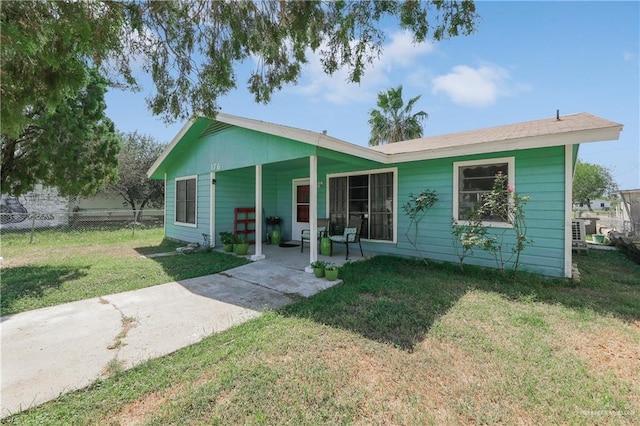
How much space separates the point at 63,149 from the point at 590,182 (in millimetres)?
44817

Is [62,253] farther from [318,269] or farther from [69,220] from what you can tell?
[69,220]

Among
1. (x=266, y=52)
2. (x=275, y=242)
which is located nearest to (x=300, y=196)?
(x=275, y=242)

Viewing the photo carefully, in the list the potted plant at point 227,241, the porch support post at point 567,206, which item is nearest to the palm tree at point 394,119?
the potted plant at point 227,241

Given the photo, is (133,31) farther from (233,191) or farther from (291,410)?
(233,191)

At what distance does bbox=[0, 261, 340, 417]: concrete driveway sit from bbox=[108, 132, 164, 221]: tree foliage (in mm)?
15346

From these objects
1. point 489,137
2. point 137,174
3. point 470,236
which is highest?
point 137,174

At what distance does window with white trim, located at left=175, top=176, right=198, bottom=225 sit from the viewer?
9445 millimetres

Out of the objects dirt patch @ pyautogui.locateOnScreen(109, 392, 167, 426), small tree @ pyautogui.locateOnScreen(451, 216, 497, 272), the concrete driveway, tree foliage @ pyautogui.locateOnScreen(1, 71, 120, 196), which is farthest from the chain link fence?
small tree @ pyautogui.locateOnScreen(451, 216, 497, 272)

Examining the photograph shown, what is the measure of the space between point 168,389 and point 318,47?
12.9ft

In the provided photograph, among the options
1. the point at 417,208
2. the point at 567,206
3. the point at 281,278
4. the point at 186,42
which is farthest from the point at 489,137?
the point at 186,42

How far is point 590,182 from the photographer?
32469 mm

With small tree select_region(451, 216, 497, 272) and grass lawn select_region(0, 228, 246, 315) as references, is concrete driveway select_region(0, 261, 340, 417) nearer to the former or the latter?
grass lawn select_region(0, 228, 246, 315)

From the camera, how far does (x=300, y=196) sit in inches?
356

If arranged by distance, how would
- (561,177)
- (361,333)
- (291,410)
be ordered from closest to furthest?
(291,410), (361,333), (561,177)
